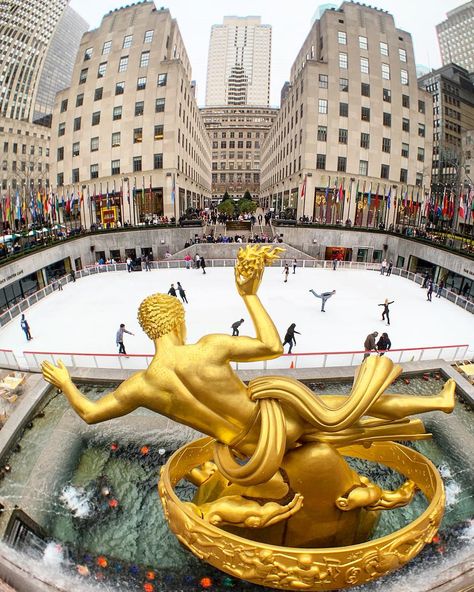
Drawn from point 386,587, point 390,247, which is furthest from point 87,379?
point 390,247

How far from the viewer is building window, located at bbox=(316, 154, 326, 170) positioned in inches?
1442

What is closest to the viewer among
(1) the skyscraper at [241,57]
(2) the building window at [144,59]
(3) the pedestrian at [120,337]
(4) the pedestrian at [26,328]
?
(3) the pedestrian at [120,337]

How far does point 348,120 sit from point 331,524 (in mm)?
40656

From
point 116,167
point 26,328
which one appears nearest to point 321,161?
point 116,167

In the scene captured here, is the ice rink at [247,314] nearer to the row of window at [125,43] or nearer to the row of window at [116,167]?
the row of window at [116,167]

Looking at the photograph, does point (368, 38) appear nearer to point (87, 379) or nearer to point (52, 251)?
point (52, 251)

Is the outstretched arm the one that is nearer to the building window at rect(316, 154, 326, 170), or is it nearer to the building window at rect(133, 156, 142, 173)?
the building window at rect(133, 156, 142, 173)

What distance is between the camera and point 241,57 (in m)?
173

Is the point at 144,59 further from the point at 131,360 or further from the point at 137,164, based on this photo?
the point at 131,360

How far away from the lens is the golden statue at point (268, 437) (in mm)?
3621

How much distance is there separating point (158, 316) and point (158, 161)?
118ft

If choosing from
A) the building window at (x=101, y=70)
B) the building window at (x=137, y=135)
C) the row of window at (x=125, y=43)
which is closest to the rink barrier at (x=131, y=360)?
the building window at (x=137, y=135)

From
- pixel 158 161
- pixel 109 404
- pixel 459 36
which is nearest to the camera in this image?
pixel 109 404

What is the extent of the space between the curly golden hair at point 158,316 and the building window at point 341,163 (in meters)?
37.8
